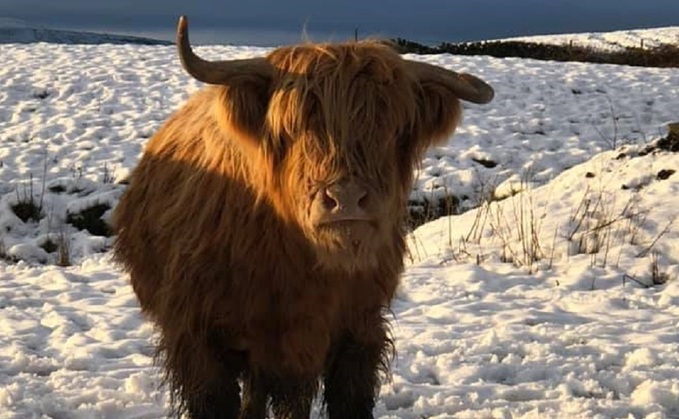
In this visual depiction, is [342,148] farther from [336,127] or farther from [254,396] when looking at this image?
[254,396]

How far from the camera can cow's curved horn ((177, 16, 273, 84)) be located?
2.94m

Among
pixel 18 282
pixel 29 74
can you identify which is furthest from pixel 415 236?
pixel 29 74

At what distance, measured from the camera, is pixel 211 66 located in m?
3.09

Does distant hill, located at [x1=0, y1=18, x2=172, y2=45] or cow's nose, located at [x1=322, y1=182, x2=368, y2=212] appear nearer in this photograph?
cow's nose, located at [x1=322, y1=182, x2=368, y2=212]

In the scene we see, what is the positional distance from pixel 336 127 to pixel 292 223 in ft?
1.31

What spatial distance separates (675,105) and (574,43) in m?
11.9

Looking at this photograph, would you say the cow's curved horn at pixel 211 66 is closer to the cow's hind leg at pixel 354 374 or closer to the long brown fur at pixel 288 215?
the long brown fur at pixel 288 215

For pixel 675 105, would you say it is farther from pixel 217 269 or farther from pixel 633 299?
pixel 217 269

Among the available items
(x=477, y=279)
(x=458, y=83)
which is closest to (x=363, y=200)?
(x=458, y=83)

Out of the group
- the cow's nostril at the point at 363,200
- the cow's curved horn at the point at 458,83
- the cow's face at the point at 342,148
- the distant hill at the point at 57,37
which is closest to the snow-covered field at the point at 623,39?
the distant hill at the point at 57,37

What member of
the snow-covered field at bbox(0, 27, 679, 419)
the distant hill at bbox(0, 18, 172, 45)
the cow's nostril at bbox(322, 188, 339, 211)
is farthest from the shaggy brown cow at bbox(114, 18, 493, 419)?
the distant hill at bbox(0, 18, 172, 45)

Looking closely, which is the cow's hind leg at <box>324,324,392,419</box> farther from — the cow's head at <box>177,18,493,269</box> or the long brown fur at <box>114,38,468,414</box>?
the cow's head at <box>177,18,493,269</box>

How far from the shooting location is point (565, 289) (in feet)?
20.4

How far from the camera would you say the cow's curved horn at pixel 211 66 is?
294 cm
